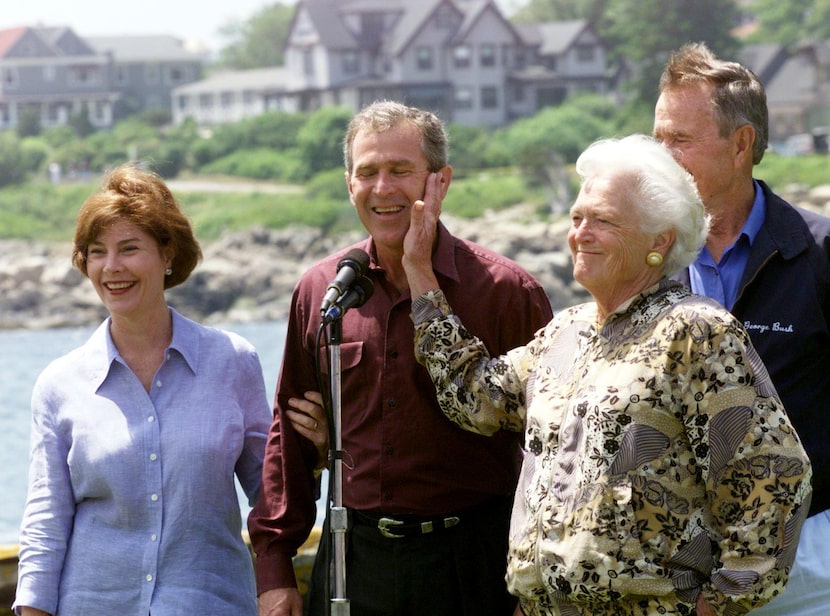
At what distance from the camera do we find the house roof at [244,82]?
80625 mm

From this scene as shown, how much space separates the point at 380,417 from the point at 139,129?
72325mm

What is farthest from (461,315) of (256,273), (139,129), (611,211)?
(139,129)

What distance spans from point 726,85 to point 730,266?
17.9 inches

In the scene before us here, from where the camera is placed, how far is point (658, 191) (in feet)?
9.25

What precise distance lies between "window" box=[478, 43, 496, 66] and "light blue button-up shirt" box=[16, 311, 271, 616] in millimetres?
71303

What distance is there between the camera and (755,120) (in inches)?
131

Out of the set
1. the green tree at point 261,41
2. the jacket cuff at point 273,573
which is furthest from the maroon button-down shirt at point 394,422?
the green tree at point 261,41

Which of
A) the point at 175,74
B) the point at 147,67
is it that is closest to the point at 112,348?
the point at 147,67

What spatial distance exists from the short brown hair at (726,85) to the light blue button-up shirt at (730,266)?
0.16 meters

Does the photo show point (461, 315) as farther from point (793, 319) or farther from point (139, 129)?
point (139, 129)

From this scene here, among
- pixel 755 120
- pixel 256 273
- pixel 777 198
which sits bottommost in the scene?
pixel 256 273

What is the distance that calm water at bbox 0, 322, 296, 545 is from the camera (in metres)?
21.2

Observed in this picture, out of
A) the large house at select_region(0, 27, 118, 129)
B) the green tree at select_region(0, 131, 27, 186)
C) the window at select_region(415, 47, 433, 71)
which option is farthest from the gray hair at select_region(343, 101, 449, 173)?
A: the large house at select_region(0, 27, 118, 129)

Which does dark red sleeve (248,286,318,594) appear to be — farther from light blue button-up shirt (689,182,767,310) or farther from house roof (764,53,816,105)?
house roof (764,53,816,105)
